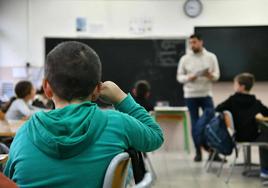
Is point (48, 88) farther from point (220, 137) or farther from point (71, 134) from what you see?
point (220, 137)

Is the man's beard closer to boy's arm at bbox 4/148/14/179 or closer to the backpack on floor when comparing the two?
→ the backpack on floor

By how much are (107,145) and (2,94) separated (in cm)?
619

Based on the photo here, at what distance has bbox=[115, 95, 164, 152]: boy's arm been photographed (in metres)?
1.28

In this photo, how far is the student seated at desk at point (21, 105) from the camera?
4.40 meters

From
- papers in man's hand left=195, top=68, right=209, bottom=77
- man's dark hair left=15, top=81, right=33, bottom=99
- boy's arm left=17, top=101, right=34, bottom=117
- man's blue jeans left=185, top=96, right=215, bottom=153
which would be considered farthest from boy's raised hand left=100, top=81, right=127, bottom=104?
papers in man's hand left=195, top=68, right=209, bottom=77

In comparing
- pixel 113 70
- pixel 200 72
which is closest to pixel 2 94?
pixel 113 70

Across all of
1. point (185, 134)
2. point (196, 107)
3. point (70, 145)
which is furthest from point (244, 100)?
point (70, 145)

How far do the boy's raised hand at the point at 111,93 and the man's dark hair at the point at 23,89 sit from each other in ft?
10.8

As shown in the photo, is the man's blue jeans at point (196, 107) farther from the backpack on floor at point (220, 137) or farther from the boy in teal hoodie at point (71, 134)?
the boy in teal hoodie at point (71, 134)

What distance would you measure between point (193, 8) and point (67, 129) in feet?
20.0

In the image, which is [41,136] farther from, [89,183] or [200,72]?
[200,72]

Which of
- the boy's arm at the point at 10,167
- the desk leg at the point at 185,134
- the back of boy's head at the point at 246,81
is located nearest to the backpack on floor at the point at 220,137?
the back of boy's head at the point at 246,81

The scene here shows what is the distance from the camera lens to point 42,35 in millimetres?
7094

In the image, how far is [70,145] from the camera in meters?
1.17
